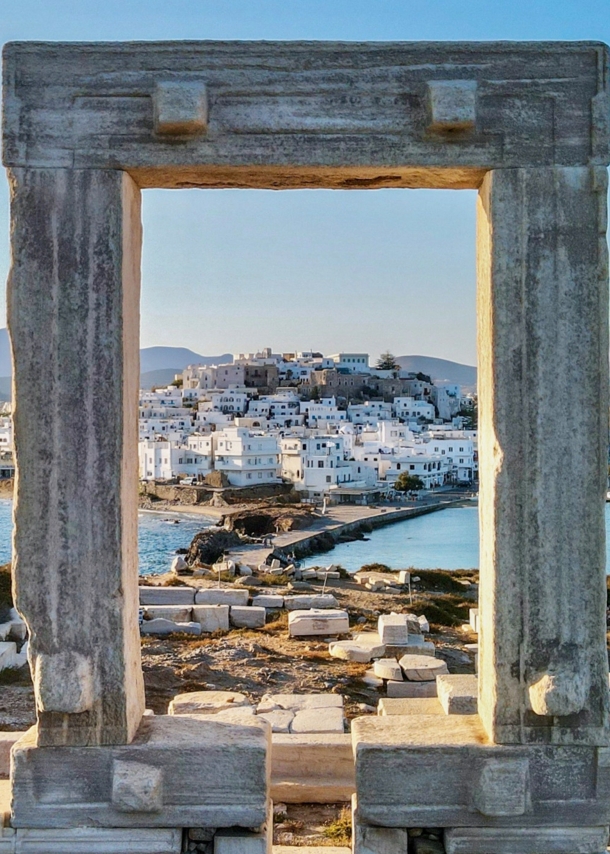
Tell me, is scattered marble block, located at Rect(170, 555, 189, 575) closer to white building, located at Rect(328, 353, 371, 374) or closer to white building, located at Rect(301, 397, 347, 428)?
white building, located at Rect(301, 397, 347, 428)

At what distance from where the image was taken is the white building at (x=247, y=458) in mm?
66750

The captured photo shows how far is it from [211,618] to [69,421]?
8112 mm

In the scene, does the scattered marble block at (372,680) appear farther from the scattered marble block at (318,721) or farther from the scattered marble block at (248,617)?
the scattered marble block at (248,617)

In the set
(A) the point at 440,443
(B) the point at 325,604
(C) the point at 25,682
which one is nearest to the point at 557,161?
(C) the point at 25,682

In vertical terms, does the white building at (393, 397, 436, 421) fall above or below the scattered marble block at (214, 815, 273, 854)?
above

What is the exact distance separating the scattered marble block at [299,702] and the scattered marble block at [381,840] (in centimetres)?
309

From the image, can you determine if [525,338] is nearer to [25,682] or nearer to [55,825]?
[55,825]

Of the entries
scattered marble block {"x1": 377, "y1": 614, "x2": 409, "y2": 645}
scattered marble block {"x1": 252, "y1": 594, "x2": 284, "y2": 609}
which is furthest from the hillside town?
scattered marble block {"x1": 377, "y1": 614, "x2": 409, "y2": 645}

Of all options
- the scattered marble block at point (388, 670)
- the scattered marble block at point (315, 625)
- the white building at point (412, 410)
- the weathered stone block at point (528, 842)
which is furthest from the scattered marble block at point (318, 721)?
the white building at point (412, 410)

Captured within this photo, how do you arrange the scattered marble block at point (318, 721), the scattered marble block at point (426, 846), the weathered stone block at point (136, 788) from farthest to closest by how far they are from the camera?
1. the scattered marble block at point (318, 721)
2. the scattered marble block at point (426, 846)
3. the weathered stone block at point (136, 788)

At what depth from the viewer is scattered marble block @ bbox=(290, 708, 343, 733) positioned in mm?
6867

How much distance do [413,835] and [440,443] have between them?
71.4 m

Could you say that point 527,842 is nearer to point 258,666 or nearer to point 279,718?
point 279,718

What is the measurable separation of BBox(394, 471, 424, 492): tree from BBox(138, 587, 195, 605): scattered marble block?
5500 cm
